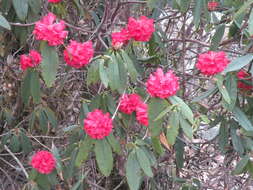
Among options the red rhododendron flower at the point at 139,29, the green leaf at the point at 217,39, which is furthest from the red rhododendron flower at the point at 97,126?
the green leaf at the point at 217,39

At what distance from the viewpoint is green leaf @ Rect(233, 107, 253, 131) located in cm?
175

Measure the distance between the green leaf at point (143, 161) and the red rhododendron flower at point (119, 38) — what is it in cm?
40

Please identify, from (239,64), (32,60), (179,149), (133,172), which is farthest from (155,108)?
(179,149)

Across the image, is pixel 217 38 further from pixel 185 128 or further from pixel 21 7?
pixel 21 7

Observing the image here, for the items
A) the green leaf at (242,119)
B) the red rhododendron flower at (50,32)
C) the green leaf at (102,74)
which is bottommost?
the green leaf at (242,119)

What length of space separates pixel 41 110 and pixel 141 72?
1.87 feet

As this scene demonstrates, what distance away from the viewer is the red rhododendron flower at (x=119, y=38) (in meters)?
1.54

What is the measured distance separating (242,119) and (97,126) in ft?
2.22

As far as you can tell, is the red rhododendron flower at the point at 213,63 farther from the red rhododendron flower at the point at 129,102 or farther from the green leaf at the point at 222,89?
the red rhododendron flower at the point at 129,102

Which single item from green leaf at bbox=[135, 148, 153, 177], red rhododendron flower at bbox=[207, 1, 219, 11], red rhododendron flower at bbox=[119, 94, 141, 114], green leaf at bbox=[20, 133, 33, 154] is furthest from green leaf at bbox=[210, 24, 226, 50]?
green leaf at bbox=[20, 133, 33, 154]

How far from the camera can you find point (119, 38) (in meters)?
1.59

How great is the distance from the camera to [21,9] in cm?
170

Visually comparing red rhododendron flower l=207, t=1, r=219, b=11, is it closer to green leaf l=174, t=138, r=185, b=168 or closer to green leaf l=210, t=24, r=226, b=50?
green leaf l=210, t=24, r=226, b=50

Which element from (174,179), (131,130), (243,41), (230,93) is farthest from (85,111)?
(243,41)
